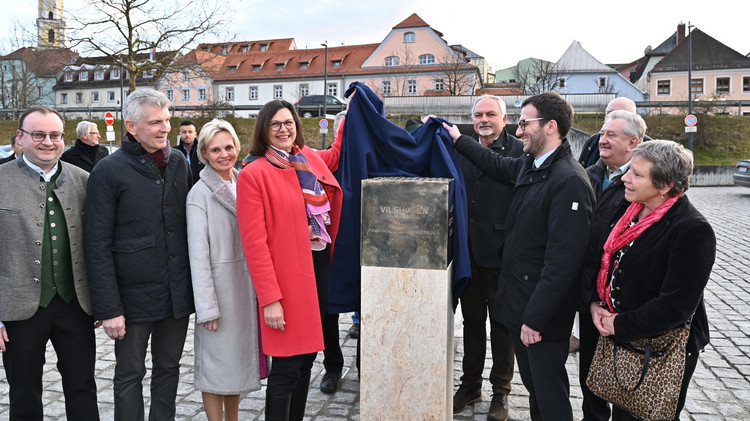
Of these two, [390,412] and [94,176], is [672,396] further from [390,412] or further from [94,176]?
[94,176]

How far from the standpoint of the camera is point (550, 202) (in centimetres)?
323

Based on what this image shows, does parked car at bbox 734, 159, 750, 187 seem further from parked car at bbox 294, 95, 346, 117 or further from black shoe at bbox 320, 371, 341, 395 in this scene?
parked car at bbox 294, 95, 346, 117

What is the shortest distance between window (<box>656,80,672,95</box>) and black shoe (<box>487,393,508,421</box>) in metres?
55.7

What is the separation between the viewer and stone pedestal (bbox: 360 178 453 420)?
11.1 feet

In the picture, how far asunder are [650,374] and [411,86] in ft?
169

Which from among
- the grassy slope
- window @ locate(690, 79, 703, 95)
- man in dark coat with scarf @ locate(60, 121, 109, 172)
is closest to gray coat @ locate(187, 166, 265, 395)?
man in dark coat with scarf @ locate(60, 121, 109, 172)

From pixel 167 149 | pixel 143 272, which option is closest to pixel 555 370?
pixel 143 272

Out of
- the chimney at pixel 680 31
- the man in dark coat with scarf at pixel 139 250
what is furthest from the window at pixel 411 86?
the man in dark coat with scarf at pixel 139 250

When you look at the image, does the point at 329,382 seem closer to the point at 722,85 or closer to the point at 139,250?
the point at 139,250

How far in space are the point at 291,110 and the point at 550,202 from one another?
5.62 ft

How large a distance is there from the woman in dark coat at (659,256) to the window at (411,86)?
166 ft

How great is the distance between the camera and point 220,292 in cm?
360

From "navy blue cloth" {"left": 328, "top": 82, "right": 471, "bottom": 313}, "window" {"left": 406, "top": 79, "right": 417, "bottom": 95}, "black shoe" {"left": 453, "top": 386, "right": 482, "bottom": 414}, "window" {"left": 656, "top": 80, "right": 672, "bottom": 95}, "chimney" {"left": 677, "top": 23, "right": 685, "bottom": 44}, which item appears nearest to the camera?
"navy blue cloth" {"left": 328, "top": 82, "right": 471, "bottom": 313}

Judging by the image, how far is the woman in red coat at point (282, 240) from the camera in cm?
337
